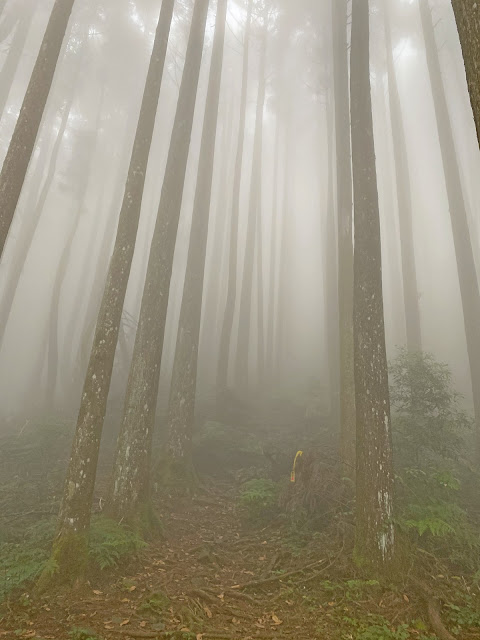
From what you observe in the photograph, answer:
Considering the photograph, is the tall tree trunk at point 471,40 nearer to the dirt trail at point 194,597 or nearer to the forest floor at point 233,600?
the forest floor at point 233,600

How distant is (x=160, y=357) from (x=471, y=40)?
7.46 m

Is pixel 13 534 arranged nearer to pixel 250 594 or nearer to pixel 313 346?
pixel 250 594

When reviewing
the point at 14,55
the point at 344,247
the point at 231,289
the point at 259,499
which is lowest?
the point at 259,499

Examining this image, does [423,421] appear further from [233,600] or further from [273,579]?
[233,600]

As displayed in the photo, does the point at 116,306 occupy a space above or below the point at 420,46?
below

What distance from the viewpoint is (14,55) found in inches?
687

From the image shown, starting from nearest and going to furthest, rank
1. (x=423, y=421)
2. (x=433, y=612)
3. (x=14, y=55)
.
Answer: (x=433, y=612) < (x=423, y=421) < (x=14, y=55)

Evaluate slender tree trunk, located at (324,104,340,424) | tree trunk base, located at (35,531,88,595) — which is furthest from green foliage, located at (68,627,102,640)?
slender tree trunk, located at (324,104,340,424)

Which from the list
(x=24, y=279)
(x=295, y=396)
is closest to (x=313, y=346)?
(x=295, y=396)

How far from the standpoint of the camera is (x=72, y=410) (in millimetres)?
16469

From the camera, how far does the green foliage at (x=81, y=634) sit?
13.3 ft

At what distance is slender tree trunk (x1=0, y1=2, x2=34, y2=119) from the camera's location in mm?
17062

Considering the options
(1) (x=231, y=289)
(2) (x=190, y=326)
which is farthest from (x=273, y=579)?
(1) (x=231, y=289)

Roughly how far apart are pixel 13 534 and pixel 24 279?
1759 inches
